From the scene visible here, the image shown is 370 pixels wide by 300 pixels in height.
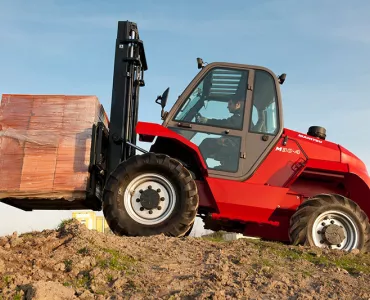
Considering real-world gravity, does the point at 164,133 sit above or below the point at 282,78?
below

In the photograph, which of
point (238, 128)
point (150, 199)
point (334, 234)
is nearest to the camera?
point (150, 199)

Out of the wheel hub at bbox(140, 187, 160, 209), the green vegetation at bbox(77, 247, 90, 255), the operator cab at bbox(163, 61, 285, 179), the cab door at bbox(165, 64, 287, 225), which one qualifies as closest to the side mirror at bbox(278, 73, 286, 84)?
the operator cab at bbox(163, 61, 285, 179)

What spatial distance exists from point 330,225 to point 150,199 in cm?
260

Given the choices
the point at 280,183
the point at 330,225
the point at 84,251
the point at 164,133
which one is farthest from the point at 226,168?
the point at 84,251

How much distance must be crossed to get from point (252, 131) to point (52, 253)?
11.6 feet

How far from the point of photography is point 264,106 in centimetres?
765

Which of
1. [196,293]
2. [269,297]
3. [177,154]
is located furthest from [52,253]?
[177,154]

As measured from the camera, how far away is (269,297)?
14.4 ft

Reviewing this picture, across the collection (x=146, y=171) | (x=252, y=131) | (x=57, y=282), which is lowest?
(x=57, y=282)

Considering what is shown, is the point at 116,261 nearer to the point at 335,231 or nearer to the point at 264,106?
the point at 335,231

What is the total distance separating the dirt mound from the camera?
4418mm

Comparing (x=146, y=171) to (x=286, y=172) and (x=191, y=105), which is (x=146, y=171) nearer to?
(x=191, y=105)

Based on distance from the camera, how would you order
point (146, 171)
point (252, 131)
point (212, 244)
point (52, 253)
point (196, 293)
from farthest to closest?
point (252, 131)
point (146, 171)
point (212, 244)
point (52, 253)
point (196, 293)

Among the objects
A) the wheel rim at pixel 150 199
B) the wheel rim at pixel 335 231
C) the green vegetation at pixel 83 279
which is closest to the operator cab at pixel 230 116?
Result: the wheel rim at pixel 150 199
